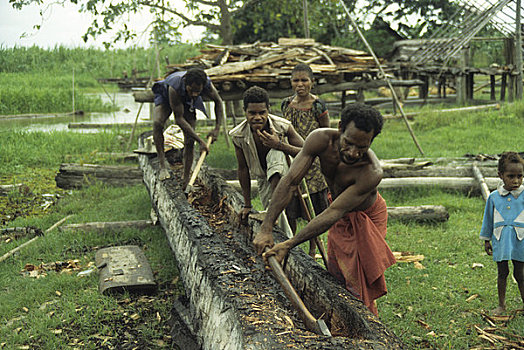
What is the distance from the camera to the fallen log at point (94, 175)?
8.42 m

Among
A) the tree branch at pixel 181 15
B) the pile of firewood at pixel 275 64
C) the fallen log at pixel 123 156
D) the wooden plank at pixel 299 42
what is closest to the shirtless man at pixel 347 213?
the pile of firewood at pixel 275 64

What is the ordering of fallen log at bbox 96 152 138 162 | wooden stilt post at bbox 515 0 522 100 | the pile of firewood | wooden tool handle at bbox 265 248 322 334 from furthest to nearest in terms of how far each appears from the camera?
1. wooden stilt post at bbox 515 0 522 100
2. fallen log at bbox 96 152 138 162
3. the pile of firewood
4. wooden tool handle at bbox 265 248 322 334

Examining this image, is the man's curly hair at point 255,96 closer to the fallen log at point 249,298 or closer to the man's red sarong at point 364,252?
the fallen log at point 249,298

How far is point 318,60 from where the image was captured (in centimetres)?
977

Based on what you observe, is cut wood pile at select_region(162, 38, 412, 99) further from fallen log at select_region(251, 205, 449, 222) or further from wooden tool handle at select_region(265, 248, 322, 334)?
wooden tool handle at select_region(265, 248, 322, 334)

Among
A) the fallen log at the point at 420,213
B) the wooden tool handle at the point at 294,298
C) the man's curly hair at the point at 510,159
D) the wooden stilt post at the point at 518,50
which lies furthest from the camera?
the wooden stilt post at the point at 518,50

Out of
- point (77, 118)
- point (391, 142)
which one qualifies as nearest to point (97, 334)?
point (391, 142)

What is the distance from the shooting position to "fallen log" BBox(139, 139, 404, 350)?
107 inches

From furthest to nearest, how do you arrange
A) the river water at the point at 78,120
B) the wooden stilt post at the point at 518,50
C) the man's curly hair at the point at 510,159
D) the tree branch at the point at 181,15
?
the wooden stilt post at the point at 518,50
the river water at the point at 78,120
the tree branch at the point at 181,15
the man's curly hair at the point at 510,159

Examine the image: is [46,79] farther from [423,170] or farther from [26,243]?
[423,170]

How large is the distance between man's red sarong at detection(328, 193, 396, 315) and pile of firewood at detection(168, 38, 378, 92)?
566 cm

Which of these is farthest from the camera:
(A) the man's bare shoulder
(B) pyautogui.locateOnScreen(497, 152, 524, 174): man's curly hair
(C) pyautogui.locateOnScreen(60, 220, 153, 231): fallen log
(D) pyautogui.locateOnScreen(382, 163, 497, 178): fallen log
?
(D) pyautogui.locateOnScreen(382, 163, 497, 178): fallen log

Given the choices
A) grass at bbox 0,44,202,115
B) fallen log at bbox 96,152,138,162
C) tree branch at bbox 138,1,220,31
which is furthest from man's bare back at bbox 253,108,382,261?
tree branch at bbox 138,1,220,31

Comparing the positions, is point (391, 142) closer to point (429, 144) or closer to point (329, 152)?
point (429, 144)
